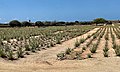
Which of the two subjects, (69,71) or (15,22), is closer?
(69,71)

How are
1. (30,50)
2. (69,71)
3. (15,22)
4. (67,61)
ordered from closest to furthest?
1. (69,71)
2. (67,61)
3. (30,50)
4. (15,22)

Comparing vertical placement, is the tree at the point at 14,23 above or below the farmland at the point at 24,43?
below

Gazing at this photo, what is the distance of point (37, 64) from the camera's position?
15.0m

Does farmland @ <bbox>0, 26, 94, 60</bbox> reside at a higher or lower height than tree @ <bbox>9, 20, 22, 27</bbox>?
higher

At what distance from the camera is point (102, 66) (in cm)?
1429

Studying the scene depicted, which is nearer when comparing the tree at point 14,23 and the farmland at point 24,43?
the farmland at point 24,43

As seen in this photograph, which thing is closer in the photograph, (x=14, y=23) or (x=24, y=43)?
(x=24, y=43)

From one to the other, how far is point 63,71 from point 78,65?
5.36 feet

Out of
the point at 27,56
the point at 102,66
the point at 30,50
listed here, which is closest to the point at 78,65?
the point at 102,66

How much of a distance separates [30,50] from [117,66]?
802 centimetres

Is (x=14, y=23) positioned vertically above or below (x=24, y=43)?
below

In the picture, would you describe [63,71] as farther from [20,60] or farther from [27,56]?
[27,56]

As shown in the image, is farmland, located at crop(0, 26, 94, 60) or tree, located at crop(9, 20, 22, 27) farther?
tree, located at crop(9, 20, 22, 27)

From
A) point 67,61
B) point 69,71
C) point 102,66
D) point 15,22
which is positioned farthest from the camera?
point 15,22
